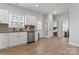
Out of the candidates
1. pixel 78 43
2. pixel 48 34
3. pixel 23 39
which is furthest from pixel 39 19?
pixel 78 43

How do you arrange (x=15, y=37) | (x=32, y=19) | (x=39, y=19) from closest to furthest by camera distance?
1. (x=15, y=37)
2. (x=32, y=19)
3. (x=39, y=19)

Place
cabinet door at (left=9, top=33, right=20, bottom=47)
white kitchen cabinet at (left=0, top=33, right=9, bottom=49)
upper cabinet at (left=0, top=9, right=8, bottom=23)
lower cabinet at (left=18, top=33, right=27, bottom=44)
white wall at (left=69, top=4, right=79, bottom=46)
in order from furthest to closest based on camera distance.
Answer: lower cabinet at (left=18, top=33, right=27, bottom=44), white wall at (left=69, top=4, right=79, bottom=46), cabinet door at (left=9, top=33, right=20, bottom=47), upper cabinet at (left=0, top=9, right=8, bottom=23), white kitchen cabinet at (left=0, top=33, right=9, bottom=49)

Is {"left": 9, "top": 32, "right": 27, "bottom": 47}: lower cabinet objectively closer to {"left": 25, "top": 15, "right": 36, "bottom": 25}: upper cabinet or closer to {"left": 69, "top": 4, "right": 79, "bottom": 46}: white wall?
{"left": 25, "top": 15, "right": 36, "bottom": 25}: upper cabinet

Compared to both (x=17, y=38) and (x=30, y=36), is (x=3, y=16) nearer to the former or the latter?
(x=17, y=38)

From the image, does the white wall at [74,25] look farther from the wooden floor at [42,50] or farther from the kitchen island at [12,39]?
the kitchen island at [12,39]

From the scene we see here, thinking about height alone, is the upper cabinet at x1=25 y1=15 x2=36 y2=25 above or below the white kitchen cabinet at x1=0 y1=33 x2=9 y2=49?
above

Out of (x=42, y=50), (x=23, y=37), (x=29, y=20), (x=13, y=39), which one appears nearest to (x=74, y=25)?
(x=42, y=50)

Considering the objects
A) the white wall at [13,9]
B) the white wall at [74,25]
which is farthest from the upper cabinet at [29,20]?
the white wall at [74,25]

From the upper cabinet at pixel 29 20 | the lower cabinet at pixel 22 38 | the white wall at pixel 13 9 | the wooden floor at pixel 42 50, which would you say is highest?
the white wall at pixel 13 9

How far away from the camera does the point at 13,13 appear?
7.00 metres

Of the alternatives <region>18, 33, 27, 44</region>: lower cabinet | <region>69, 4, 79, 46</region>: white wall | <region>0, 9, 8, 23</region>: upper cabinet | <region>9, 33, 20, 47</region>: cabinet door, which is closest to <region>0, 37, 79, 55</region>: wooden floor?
<region>9, 33, 20, 47</region>: cabinet door

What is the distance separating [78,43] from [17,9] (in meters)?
4.11

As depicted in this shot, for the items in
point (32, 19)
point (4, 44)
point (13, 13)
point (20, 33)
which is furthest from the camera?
point (32, 19)

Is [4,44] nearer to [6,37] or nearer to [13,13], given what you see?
[6,37]
